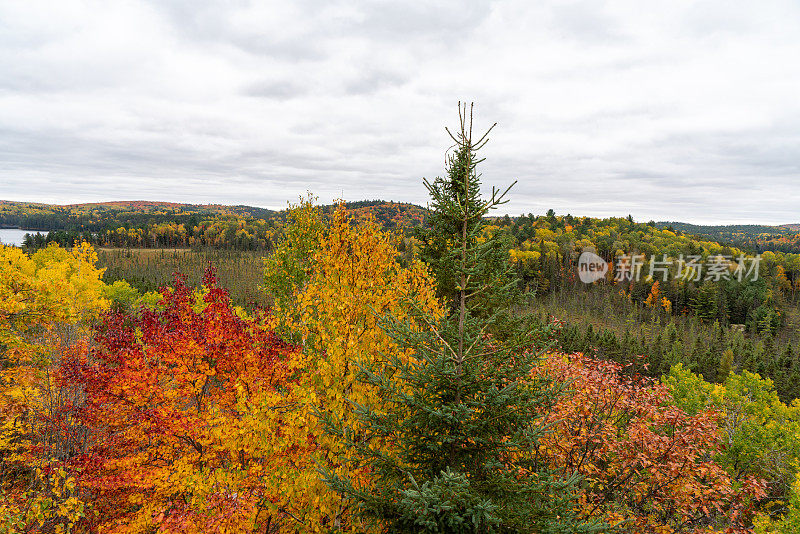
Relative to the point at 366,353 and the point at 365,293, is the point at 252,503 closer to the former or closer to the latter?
the point at 366,353

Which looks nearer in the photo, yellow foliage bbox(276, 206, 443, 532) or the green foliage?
yellow foliage bbox(276, 206, 443, 532)

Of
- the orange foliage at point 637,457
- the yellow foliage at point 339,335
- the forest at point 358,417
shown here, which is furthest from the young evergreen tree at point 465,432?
the orange foliage at point 637,457

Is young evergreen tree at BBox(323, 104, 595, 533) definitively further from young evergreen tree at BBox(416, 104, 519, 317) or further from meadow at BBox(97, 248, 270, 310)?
meadow at BBox(97, 248, 270, 310)

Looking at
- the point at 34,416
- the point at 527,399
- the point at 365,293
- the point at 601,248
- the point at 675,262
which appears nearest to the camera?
the point at 527,399

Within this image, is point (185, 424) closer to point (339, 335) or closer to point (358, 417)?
point (339, 335)

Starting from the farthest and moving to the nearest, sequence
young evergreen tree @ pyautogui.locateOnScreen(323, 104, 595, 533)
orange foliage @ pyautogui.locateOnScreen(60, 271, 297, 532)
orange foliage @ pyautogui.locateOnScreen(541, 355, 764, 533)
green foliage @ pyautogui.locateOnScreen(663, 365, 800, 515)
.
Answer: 1. green foliage @ pyautogui.locateOnScreen(663, 365, 800, 515)
2. orange foliage @ pyautogui.locateOnScreen(541, 355, 764, 533)
3. orange foliage @ pyautogui.locateOnScreen(60, 271, 297, 532)
4. young evergreen tree @ pyautogui.locateOnScreen(323, 104, 595, 533)

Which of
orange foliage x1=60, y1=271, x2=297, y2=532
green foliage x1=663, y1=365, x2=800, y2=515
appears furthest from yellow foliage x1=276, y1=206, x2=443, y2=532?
green foliage x1=663, y1=365, x2=800, y2=515

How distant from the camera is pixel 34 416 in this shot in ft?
51.3

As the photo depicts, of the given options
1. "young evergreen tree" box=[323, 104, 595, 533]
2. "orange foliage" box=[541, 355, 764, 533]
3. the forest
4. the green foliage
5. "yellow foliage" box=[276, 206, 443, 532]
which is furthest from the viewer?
the green foliage

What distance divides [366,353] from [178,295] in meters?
7.66

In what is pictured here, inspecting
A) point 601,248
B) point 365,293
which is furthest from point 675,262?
point 365,293

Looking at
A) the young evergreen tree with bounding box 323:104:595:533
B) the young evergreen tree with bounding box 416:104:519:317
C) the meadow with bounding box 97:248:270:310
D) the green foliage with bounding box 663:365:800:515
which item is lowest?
the green foliage with bounding box 663:365:800:515

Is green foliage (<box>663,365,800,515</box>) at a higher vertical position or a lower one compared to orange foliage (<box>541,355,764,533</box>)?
lower

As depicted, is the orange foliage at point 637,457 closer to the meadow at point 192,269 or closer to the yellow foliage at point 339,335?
the yellow foliage at point 339,335
